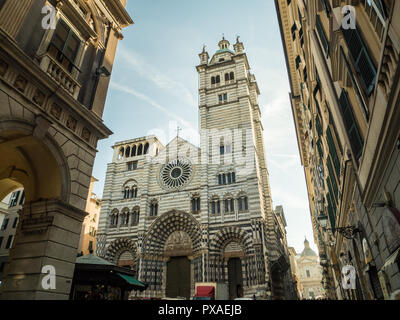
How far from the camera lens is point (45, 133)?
7.00m

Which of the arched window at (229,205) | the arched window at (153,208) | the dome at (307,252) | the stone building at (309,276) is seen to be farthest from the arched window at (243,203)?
the dome at (307,252)

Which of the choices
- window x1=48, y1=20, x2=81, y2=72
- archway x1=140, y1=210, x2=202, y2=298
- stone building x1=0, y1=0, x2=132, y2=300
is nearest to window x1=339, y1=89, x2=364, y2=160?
stone building x1=0, y1=0, x2=132, y2=300

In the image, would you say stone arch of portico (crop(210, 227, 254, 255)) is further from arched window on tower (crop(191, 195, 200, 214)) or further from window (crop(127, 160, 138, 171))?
window (crop(127, 160, 138, 171))

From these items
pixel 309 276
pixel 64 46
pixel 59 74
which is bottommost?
pixel 59 74

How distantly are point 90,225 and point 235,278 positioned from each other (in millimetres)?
24203

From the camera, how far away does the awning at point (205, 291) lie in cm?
2284

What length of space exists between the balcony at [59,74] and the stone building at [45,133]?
26mm

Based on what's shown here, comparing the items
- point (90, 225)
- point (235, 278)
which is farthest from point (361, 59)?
point (90, 225)

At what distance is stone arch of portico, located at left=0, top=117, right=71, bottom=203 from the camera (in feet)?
22.5

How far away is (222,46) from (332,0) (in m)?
38.9

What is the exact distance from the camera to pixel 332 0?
720 centimetres

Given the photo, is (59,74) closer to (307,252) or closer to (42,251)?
(42,251)

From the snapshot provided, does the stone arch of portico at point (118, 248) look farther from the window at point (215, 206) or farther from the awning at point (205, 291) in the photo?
the awning at point (205, 291)
